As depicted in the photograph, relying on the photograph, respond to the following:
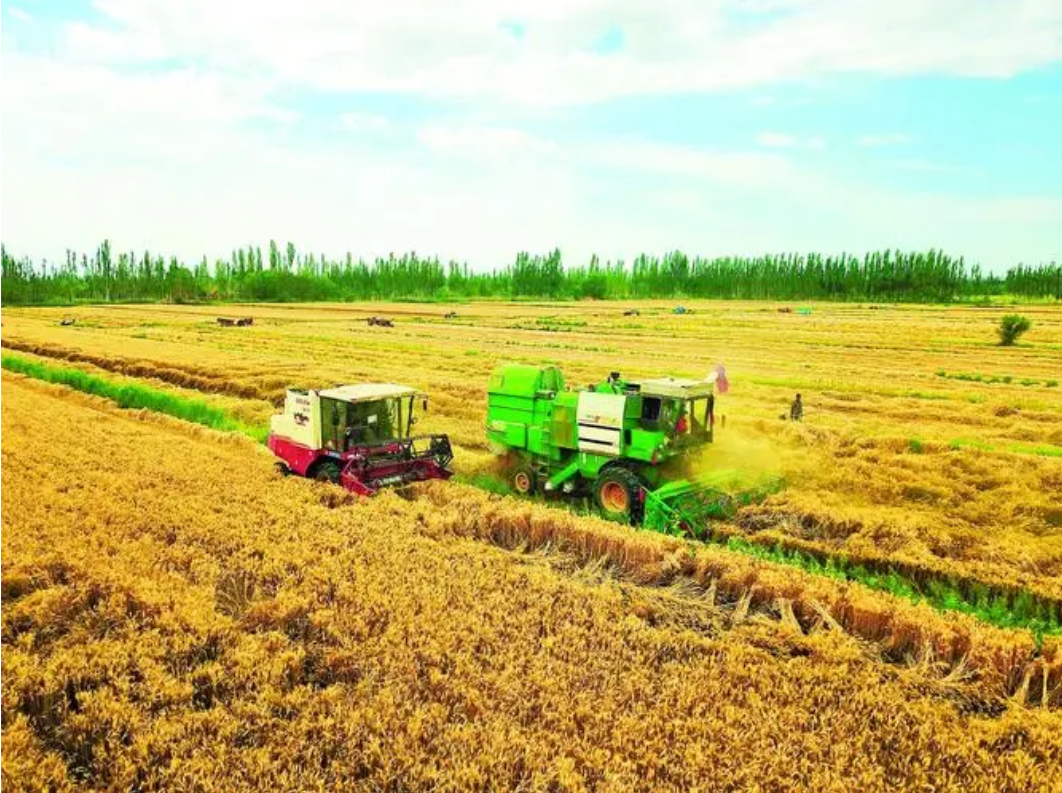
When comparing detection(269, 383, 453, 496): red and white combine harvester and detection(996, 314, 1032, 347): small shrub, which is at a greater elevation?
detection(996, 314, 1032, 347): small shrub

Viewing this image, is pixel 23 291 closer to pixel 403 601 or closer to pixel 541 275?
pixel 541 275

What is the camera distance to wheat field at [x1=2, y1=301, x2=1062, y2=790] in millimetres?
5918

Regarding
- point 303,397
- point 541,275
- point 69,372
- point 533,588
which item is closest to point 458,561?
point 533,588

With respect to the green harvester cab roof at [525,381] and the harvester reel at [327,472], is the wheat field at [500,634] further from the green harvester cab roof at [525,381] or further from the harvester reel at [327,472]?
the green harvester cab roof at [525,381]

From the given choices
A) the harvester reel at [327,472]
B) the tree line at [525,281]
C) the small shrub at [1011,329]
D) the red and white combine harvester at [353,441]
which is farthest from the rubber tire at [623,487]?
the tree line at [525,281]

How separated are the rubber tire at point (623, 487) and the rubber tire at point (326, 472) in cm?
483

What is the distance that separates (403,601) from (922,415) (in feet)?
59.3

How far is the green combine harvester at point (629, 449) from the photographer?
13.0 meters

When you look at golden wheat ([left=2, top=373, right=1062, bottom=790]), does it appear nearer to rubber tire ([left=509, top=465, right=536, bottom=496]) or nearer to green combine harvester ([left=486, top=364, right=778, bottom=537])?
green combine harvester ([left=486, top=364, right=778, bottom=537])

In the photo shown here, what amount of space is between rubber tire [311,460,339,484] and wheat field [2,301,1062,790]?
1.99 ft

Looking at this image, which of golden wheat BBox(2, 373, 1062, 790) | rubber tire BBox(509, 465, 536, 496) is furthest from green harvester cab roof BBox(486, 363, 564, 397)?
golden wheat BBox(2, 373, 1062, 790)

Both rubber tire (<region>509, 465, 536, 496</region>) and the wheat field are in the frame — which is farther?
rubber tire (<region>509, 465, 536, 496</region>)

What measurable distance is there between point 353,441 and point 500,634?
733 centimetres

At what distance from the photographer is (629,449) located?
13.5m
